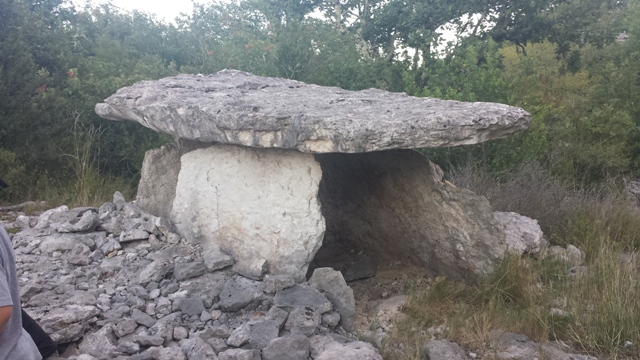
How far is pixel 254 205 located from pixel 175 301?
1.01 metres

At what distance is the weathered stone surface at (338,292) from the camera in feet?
13.4

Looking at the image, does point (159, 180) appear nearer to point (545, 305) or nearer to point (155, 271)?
point (155, 271)

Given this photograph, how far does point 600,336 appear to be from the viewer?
3.54 m

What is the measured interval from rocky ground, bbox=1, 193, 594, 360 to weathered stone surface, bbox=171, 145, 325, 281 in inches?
6.3

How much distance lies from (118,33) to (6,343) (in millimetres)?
13250

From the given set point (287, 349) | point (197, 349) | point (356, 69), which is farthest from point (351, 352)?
point (356, 69)

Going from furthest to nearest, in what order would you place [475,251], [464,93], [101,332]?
[464,93] → [475,251] → [101,332]

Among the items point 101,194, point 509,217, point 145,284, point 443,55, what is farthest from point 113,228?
point 443,55

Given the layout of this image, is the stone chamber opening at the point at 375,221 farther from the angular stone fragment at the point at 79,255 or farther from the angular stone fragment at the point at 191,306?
the angular stone fragment at the point at 79,255

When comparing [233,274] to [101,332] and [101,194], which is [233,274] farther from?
[101,194]

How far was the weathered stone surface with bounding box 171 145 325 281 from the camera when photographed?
14.3ft

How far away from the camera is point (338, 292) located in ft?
13.6

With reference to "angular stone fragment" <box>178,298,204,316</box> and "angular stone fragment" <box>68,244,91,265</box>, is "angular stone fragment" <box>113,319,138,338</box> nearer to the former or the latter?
"angular stone fragment" <box>178,298,204,316</box>

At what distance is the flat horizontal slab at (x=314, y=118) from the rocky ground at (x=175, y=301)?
0.96 m
